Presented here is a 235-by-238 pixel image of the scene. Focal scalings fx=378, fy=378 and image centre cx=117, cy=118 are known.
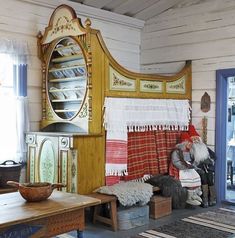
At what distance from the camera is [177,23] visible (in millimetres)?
5887

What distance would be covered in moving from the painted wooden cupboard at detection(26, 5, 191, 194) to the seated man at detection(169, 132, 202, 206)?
778 millimetres

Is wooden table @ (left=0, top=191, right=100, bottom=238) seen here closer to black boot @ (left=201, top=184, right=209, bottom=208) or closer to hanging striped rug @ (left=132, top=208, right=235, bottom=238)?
hanging striped rug @ (left=132, top=208, right=235, bottom=238)

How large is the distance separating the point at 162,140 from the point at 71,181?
1.59m

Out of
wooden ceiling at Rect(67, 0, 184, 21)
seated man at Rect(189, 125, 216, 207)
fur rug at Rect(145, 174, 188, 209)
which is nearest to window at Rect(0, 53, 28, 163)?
wooden ceiling at Rect(67, 0, 184, 21)

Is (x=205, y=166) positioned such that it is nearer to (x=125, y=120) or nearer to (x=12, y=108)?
(x=125, y=120)

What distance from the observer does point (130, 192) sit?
420cm

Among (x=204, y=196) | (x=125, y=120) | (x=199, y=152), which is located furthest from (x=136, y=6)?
(x=204, y=196)

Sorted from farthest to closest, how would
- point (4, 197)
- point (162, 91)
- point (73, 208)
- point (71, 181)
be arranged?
point (162, 91), point (71, 181), point (4, 197), point (73, 208)

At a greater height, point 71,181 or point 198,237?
point 71,181

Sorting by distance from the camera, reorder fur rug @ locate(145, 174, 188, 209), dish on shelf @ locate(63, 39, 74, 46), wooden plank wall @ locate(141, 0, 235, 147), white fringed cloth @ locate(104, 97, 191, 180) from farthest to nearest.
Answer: wooden plank wall @ locate(141, 0, 235, 147) → fur rug @ locate(145, 174, 188, 209) → dish on shelf @ locate(63, 39, 74, 46) → white fringed cloth @ locate(104, 97, 191, 180)

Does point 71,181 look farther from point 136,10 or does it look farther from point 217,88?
point 136,10

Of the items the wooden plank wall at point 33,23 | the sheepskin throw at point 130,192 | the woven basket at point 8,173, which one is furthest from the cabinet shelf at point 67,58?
the sheepskin throw at point 130,192

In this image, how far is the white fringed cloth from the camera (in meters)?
4.43

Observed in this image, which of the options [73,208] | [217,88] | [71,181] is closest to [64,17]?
[71,181]
